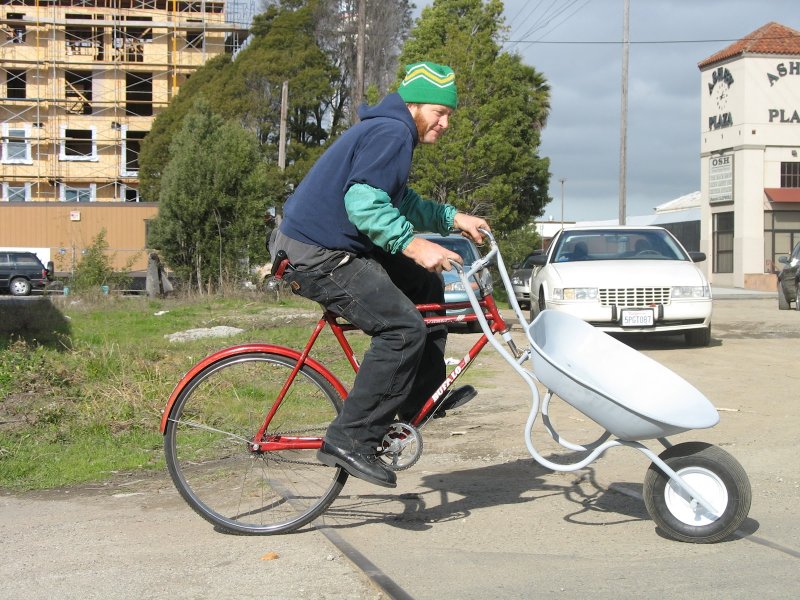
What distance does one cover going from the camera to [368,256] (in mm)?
4609

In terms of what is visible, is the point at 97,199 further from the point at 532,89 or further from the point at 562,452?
the point at 562,452

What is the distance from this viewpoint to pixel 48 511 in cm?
519

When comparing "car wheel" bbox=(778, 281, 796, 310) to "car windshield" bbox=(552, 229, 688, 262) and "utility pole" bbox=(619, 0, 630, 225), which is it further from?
"utility pole" bbox=(619, 0, 630, 225)

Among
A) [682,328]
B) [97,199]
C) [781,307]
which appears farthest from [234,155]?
[97,199]

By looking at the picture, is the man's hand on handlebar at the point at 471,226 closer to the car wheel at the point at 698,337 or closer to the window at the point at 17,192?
the car wheel at the point at 698,337

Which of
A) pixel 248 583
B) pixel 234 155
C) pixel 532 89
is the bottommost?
pixel 248 583

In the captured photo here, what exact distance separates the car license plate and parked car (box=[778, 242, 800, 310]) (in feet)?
30.5

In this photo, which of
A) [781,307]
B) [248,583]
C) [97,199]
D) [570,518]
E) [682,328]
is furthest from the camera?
[97,199]

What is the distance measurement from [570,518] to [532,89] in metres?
40.6

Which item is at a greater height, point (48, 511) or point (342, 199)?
point (342, 199)

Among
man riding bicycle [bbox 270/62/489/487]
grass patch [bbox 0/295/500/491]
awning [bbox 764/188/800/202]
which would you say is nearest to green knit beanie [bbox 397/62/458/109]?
man riding bicycle [bbox 270/62/489/487]

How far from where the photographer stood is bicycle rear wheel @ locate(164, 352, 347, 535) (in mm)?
4773

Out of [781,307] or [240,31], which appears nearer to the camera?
[781,307]

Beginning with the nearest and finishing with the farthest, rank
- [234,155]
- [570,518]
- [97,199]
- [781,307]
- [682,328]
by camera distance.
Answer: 1. [570,518]
2. [682,328]
3. [781,307]
4. [234,155]
5. [97,199]
